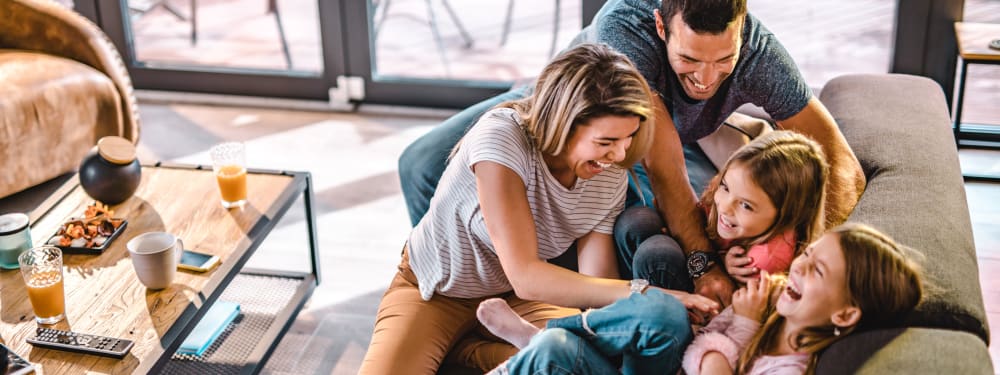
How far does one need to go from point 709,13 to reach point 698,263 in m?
0.50

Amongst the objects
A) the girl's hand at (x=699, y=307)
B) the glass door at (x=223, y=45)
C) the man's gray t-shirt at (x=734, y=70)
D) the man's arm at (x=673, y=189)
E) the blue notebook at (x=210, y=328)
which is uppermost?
the man's gray t-shirt at (x=734, y=70)

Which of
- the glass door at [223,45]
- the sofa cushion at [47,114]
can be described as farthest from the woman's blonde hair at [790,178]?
the glass door at [223,45]

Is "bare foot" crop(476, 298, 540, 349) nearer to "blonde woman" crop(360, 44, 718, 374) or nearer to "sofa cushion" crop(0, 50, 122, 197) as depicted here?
"blonde woman" crop(360, 44, 718, 374)

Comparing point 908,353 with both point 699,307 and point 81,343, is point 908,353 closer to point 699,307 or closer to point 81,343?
point 699,307

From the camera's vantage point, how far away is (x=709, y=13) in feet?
6.57

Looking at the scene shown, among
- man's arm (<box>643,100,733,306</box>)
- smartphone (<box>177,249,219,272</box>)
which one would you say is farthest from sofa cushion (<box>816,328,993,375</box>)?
smartphone (<box>177,249,219,272</box>)

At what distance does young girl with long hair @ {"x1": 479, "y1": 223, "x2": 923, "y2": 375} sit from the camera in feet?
5.04

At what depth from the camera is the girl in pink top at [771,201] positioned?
1911 millimetres

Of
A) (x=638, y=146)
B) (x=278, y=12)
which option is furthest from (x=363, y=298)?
(x=278, y=12)

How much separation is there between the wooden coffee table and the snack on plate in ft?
0.10

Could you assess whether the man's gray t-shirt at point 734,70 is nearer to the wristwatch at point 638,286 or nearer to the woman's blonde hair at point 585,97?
the woman's blonde hair at point 585,97

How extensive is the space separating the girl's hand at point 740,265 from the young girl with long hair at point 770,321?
0.39 feet

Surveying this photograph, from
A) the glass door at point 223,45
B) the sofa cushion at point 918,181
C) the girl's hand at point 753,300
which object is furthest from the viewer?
the glass door at point 223,45

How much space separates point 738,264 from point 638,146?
312 mm
